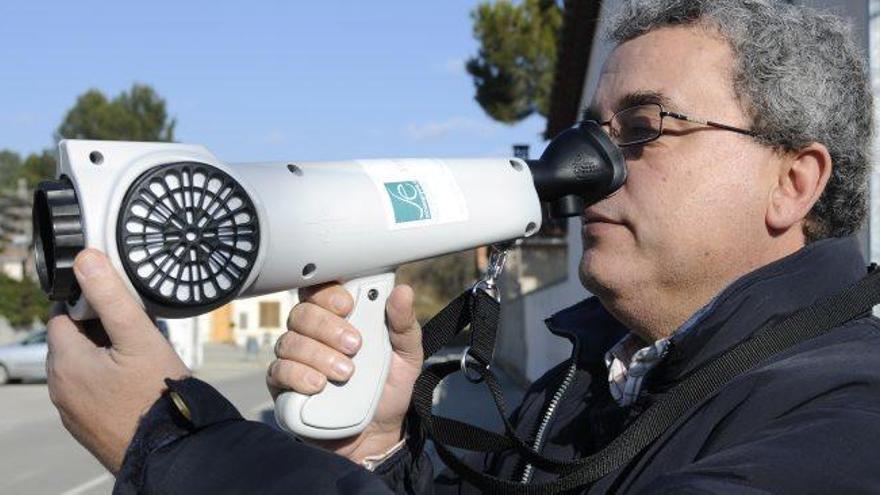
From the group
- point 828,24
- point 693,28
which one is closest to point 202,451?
point 693,28

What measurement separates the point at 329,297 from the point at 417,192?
9.2 inches

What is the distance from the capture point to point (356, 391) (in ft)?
6.23

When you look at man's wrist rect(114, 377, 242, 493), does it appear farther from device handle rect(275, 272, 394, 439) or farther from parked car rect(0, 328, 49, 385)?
parked car rect(0, 328, 49, 385)

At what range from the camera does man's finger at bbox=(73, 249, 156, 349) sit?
1287 millimetres

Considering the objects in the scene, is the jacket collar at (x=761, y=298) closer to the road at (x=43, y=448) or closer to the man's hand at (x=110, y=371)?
the man's hand at (x=110, y=371)

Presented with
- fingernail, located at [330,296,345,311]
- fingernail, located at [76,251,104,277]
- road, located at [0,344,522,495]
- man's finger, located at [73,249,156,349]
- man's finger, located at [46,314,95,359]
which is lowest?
road, located at [0,344,522,495]

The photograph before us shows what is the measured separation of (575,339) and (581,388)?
113 millimetres

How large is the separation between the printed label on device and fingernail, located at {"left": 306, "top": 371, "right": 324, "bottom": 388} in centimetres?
28

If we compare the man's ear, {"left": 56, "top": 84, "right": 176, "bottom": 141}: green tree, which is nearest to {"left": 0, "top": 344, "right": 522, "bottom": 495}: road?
the man's ear

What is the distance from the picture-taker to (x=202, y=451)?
1325 millimetres

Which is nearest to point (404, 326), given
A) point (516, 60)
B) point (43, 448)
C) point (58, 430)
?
point (43, 448)

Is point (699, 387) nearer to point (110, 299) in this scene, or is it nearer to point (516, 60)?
point (110, 299)

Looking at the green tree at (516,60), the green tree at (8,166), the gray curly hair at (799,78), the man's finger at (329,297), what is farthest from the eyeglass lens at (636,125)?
the green tree at (8,166)

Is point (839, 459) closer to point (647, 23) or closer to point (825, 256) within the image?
point (825, 256)
